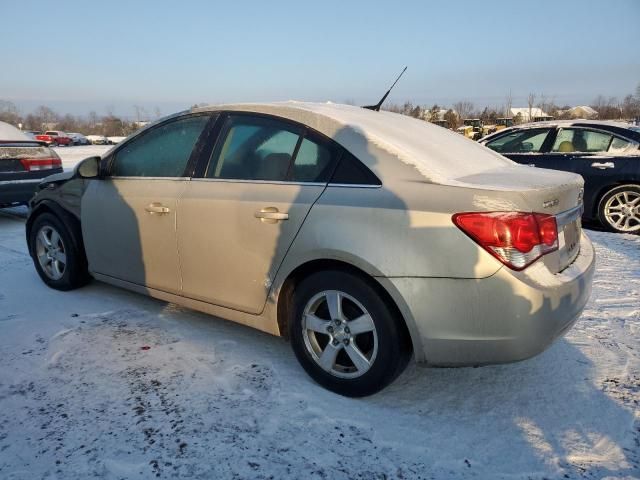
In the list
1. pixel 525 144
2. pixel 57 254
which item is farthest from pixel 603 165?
pixel 57 254

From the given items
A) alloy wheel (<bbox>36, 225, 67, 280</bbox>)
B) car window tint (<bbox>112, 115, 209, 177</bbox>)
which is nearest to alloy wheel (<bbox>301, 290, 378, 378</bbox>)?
car window tint (<bbox>112, 115, 209, 177</bbox>)

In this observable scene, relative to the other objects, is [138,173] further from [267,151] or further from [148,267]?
[267,151]

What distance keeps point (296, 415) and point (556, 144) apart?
20.6 feet

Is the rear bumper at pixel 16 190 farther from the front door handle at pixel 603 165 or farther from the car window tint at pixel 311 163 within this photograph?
the front door handle at pixel 603 165

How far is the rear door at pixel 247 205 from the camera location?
8.98ft

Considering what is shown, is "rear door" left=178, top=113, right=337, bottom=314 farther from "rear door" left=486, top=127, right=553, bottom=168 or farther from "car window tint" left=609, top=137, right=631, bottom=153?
"car window tint" left=609, top=137, right=631, bottom=153

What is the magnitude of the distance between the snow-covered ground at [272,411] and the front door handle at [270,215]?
3.04 feet

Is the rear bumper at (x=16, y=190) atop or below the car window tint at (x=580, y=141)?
below

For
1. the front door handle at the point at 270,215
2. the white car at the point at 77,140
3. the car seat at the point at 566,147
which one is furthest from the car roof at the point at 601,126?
the white car at the point at 77,140

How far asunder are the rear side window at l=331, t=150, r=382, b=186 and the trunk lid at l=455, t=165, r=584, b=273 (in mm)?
442

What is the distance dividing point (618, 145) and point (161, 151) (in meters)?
6.14

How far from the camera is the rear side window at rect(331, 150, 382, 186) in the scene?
254cm

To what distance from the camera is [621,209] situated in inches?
259

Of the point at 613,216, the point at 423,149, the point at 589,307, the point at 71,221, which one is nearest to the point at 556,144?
the point at 613,216
